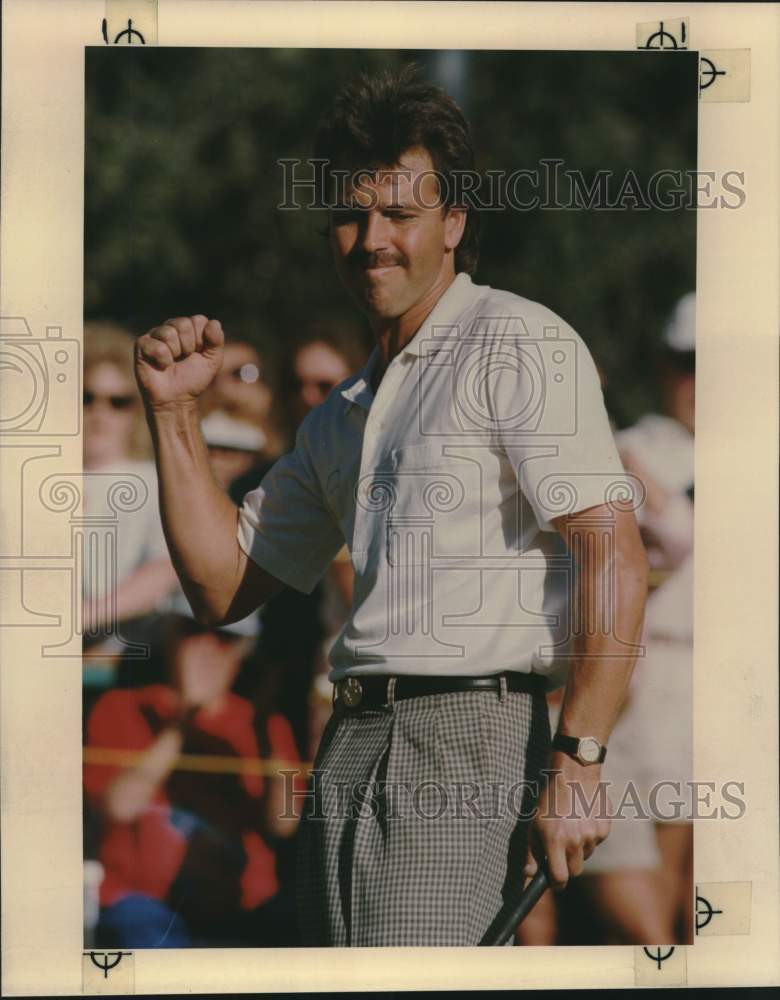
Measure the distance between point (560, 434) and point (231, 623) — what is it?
0.99 m

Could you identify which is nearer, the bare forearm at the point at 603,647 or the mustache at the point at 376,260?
the bare forearm at the point at 603,647

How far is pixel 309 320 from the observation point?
4422 millimetres

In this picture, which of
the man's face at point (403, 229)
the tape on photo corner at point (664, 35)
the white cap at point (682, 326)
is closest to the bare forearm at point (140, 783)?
the man's face at point (403, 229)

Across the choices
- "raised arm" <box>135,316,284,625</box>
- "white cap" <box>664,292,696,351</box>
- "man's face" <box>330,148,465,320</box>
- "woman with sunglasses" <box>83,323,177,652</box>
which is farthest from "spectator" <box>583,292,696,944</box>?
"woman with sunglasses" <box>83,323,177,652</box>

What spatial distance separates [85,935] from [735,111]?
272 cm

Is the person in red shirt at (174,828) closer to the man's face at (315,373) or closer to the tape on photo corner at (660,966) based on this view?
the man's face at (315,373)

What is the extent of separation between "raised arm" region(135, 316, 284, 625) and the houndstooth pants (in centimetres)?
55

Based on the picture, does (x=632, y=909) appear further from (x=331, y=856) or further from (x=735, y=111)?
(x=735, y=111)

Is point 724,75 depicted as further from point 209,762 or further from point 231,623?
point 209,762

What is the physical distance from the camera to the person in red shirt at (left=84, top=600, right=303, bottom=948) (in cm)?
441

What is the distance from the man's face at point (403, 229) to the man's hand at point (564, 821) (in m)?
1.22

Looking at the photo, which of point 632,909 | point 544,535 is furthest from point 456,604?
point 632,909

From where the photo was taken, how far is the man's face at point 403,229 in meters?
4.29

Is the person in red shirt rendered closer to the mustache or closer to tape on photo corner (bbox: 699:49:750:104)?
the mustache
